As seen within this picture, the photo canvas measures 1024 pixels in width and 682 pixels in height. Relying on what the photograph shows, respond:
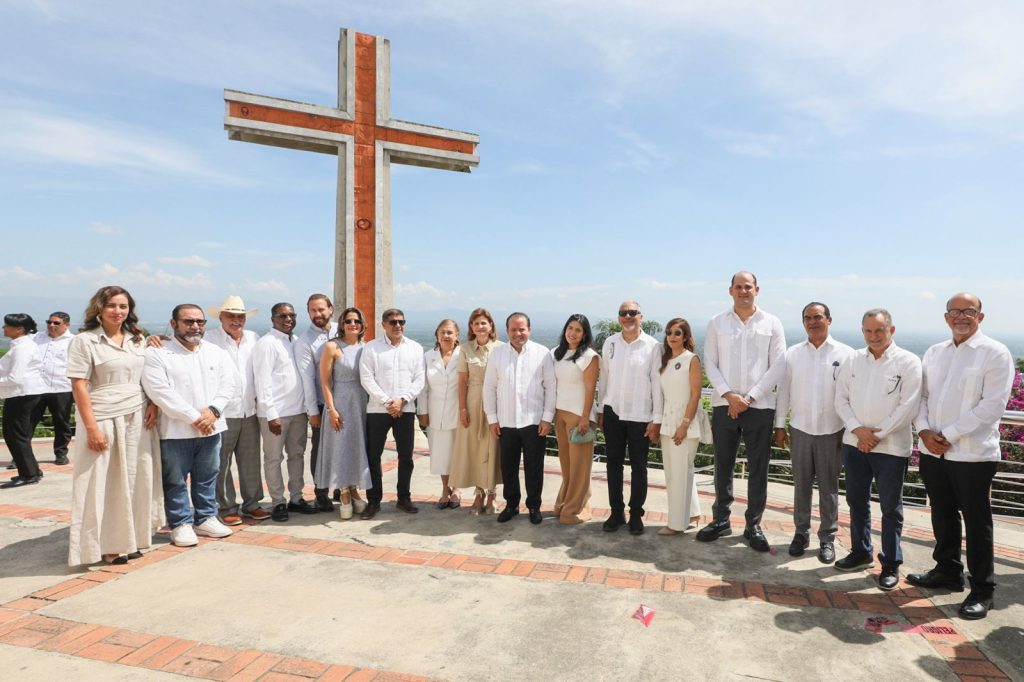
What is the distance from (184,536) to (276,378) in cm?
136

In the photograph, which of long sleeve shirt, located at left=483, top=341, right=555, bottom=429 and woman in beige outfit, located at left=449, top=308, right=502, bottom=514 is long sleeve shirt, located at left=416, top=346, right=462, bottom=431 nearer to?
woman in beige outfit, located at left=449, top=308, right=502, bottom=514

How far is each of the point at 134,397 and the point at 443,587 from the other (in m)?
2.56

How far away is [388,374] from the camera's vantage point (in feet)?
16.1

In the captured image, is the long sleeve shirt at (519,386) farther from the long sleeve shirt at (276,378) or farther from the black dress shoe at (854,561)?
the black dress shoe at (854,561)

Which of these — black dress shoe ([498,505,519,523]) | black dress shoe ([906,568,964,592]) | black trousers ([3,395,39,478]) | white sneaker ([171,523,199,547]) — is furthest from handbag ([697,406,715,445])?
black trousers ([3,395,39,478])

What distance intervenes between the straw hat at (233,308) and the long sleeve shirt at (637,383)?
3.12 m

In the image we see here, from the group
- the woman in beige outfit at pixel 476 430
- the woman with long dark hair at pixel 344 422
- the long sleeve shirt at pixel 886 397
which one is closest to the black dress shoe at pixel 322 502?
the woman with long dark hair at pixel 344 422

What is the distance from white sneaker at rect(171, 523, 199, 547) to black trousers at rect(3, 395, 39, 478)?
3.06m

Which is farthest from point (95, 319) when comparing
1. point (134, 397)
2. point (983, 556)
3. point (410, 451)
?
point (983, 556)

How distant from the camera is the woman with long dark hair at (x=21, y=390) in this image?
19.8 ft

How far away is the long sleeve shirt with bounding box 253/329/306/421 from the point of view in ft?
15.6

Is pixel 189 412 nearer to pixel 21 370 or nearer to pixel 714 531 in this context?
pixel 21 370

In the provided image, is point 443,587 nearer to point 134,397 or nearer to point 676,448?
point 676,448

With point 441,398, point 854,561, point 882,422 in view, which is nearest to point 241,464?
point 441,398
